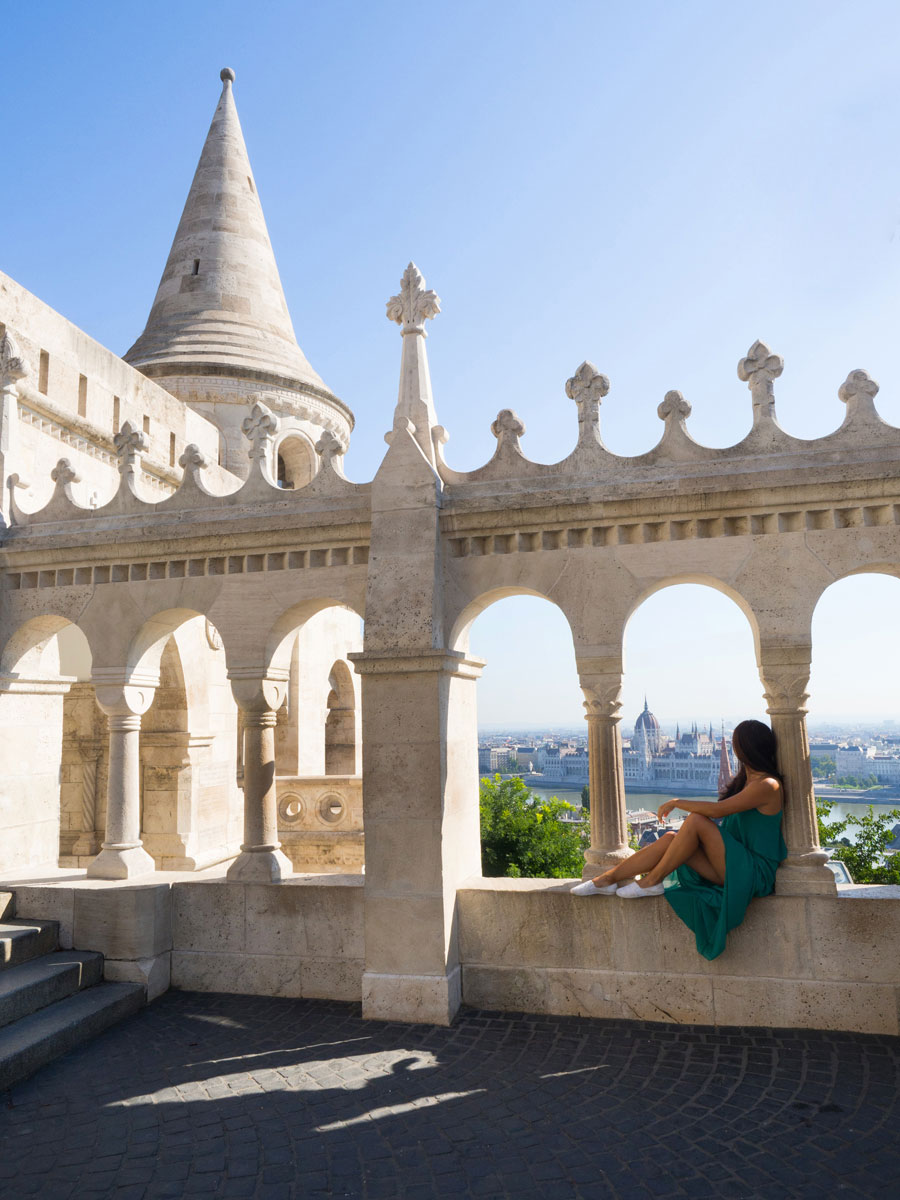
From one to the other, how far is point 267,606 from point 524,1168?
365 centimetres

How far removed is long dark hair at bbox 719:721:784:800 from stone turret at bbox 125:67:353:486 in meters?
9.86

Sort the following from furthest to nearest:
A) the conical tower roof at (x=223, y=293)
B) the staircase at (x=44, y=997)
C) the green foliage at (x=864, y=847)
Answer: the conical tower roof at (x=223, y=293)
the green foliage at (x=864, y=847)
the staircase at (x=44, y=997)

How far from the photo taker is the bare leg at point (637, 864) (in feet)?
16.0

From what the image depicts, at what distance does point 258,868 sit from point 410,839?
4.12ft

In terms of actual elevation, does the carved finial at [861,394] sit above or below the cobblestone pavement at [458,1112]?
above

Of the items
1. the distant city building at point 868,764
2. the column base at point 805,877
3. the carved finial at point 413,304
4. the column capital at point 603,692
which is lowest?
the distant city building at point 868,764

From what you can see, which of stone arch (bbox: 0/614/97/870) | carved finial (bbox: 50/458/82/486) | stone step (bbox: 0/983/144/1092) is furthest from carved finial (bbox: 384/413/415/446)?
stone step (bbox: 0/983/144/1092)

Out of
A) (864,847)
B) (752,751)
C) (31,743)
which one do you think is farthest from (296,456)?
(752,751)

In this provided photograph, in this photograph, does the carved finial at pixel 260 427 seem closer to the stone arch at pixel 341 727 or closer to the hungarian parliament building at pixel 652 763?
the stone arch at pixel 341 727

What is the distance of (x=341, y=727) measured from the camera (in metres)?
15.6

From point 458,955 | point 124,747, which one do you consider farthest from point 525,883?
point 124,747

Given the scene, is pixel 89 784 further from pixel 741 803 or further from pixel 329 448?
pixel 741 803

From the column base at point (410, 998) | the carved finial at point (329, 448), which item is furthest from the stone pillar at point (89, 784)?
the column base at point (410, 998)

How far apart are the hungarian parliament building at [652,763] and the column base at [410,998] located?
71.9m
